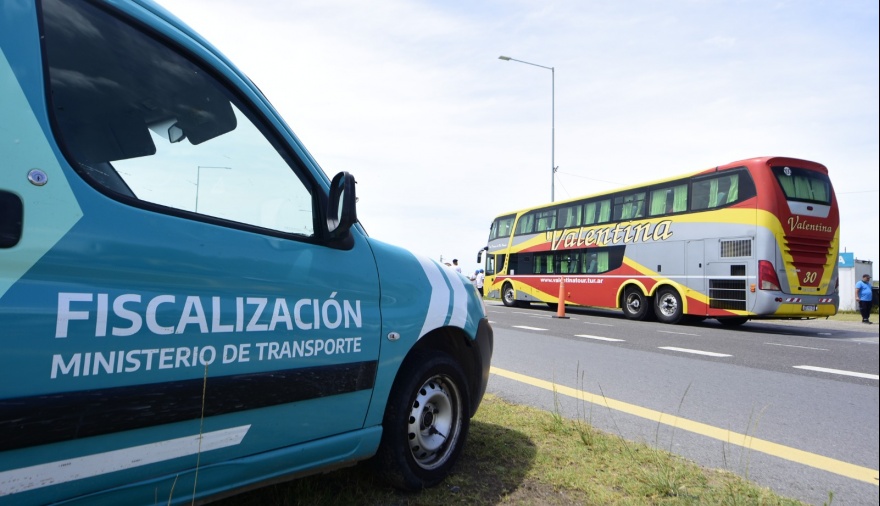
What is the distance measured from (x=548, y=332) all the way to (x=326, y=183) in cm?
956

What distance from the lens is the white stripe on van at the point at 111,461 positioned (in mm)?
1521

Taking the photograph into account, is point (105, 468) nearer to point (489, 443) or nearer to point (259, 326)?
point (259, 326)

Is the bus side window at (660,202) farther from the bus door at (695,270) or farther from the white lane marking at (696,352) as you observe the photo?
the white lane marking at (696,352)

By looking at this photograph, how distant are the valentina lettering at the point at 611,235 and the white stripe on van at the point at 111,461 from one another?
1492 centimetres

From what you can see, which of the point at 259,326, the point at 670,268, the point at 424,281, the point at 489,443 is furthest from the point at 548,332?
the point at 259,326

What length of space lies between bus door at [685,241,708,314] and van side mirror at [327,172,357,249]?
1367cm

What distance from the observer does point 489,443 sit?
11.8 feet

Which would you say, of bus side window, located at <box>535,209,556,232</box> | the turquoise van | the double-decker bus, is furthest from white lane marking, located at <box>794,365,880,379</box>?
bus side window, located at <box>535,209,556,232</box>

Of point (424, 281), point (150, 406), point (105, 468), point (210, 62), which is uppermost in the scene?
point (210, 62)

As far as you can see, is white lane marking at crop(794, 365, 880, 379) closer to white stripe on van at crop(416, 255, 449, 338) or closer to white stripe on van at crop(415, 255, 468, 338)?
white stripe on van at crop(415, 255, 468, 338)

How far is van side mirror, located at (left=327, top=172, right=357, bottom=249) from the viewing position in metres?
2.33

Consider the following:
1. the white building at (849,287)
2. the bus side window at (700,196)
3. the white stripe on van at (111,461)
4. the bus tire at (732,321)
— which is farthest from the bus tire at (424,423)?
the bus tire at (732,321)

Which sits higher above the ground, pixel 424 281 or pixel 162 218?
pixel 162 218

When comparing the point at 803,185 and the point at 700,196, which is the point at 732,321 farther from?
the point at 803,185
